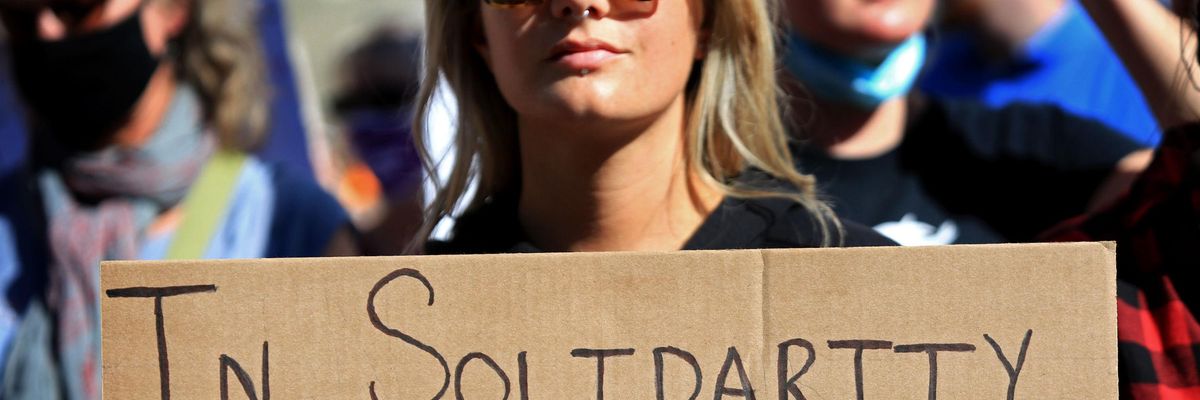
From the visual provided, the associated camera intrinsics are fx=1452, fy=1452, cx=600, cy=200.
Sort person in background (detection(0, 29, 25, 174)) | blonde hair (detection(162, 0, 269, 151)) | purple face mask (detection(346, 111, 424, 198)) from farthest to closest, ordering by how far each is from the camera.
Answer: purple face mask (detection(346, 111, 424, 198))
person in background (detection(0, 29, 25, 174))
blonde hair (detection(162, 0, 269, 151))

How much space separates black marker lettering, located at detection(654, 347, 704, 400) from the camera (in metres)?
1.59

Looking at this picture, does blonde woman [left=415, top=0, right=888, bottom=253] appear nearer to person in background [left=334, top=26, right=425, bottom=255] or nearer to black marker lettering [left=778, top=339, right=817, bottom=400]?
black marker lettering [left=778, top=339, right=817, bottom=400]

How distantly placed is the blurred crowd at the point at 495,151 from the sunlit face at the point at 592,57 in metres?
0.02

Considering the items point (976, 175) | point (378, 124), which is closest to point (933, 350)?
point (976, 175)

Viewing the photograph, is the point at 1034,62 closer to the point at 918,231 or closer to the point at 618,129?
the point at 918,231

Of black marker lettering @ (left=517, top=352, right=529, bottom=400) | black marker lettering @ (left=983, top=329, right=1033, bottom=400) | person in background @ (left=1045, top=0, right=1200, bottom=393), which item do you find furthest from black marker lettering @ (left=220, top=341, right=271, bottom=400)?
person in background @ (left=1045, top=0, right=1200, bottom=393)

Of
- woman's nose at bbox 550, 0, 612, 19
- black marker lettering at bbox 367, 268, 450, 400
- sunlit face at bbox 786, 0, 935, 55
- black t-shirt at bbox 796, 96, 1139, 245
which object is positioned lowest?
black marker lettering at bbox 367, 268, 450, 400

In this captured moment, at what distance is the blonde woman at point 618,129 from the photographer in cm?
182

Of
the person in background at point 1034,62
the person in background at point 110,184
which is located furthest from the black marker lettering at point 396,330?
the person in background at point 1034,62

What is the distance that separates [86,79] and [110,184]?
256 mm

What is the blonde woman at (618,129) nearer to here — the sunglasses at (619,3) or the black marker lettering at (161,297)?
the sunglasses at (619,3)

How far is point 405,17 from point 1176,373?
3.92m

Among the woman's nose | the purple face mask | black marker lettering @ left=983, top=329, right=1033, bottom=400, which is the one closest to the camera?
black marker lettering @ left=983, top=329, right=1033, bottom=400

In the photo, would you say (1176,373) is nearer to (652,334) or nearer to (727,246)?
(727,246)
